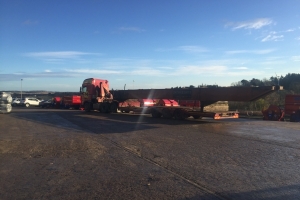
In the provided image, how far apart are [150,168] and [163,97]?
1695 cm

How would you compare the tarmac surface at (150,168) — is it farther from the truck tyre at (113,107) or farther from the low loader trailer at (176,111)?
the truck tyre at (113,107)

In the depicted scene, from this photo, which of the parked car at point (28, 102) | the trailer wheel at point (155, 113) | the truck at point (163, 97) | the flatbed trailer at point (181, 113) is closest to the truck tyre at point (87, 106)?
the truck at point (163, 97)

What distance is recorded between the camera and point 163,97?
25109 mm

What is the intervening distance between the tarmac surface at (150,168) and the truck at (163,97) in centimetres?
635

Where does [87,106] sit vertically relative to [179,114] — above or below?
above

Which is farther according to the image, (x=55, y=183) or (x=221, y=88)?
(x=221, y=88)

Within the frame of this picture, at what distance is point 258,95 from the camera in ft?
62.4

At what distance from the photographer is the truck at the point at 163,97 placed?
1993 cm

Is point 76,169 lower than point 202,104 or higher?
lower

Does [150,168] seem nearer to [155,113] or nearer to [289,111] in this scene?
[155,113]

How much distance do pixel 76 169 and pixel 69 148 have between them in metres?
3.21

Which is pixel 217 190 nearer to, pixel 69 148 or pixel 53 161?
pixel 53 161

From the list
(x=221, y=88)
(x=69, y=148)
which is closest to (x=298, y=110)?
(x=221, y=88)

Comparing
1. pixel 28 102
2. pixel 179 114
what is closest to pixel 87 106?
pixel 179 114
